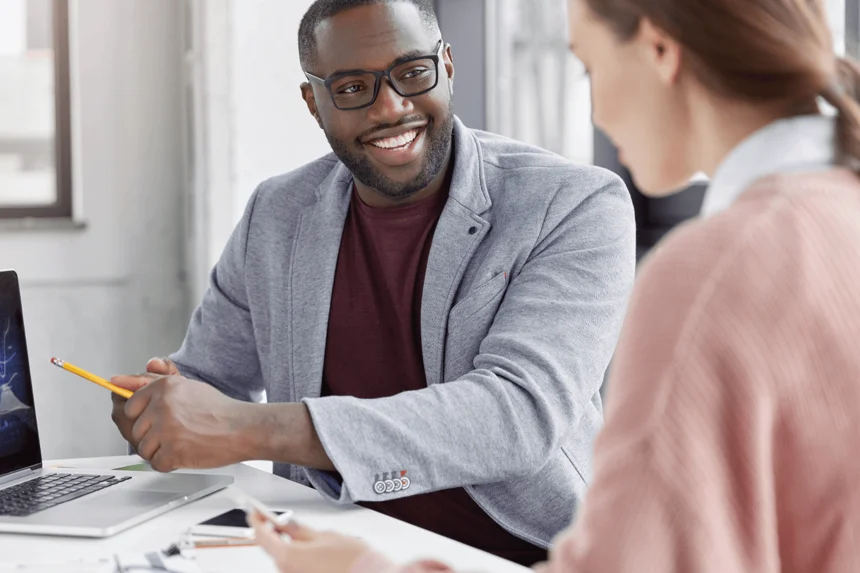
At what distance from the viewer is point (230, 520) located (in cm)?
124

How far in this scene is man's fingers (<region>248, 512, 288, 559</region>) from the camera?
0.86 m

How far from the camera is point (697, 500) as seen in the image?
60 centimetres

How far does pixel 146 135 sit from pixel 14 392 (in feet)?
5.43

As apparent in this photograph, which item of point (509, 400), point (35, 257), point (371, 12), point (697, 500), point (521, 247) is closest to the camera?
Answer: point (697, 500)

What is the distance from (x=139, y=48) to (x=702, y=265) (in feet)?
8.64

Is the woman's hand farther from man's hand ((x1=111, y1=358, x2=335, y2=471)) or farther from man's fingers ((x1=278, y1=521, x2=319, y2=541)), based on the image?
man's hand ((x1=111, y1=358, x2=335, y2=471))

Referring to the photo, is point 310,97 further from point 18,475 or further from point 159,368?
point 18,475

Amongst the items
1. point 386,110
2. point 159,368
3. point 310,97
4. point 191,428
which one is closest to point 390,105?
point 386,110

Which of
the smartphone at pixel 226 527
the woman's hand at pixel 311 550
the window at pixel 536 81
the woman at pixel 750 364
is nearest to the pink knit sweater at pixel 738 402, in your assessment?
the woman at pixel 750 364

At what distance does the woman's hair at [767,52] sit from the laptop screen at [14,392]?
1077mm

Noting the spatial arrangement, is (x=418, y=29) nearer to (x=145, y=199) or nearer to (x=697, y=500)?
(x=697, y=500)

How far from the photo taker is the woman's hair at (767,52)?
662mm

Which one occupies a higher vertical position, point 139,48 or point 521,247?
point 139,48

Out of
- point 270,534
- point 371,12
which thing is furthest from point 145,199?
point 270,534
